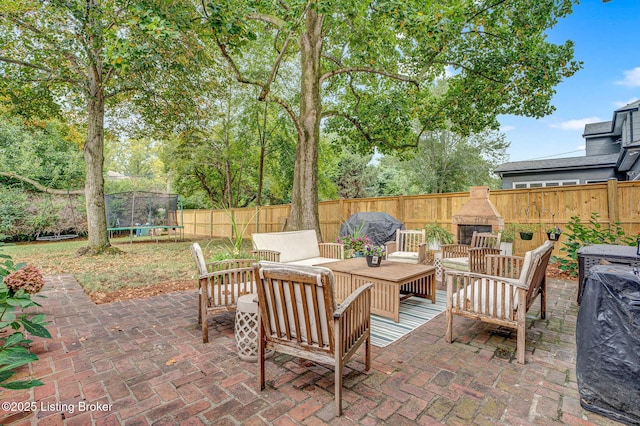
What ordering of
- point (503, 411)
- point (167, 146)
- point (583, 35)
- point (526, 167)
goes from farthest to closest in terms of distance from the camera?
1. point (167, 146)
2. point (526, 167)
3. point (583, 35)
4. point (503, 411)

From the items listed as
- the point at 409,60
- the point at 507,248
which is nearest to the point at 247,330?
the point at 507,248

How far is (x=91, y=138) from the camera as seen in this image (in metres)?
7.67

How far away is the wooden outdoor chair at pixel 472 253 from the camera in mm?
4105

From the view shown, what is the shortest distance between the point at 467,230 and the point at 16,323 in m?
6.85

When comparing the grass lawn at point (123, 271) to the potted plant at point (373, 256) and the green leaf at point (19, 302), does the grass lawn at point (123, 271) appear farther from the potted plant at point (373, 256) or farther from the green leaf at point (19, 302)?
the green leaf at point (19, 302)

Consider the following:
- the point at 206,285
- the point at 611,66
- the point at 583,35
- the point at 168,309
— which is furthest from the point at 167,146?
the point at 611,66

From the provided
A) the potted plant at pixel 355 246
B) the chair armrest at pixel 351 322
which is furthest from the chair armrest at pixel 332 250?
the chair armrest at pixel 351 322

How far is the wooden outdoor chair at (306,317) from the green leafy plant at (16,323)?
1.08 m

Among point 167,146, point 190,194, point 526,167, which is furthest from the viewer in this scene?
point 190,194

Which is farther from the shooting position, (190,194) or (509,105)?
(190,194)

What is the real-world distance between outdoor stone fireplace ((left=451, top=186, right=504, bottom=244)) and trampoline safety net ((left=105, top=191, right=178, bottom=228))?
452 inches

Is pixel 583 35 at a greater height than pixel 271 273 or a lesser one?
greater

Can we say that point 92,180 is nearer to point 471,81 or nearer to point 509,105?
point 471,81

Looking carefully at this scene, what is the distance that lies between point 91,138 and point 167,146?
22.6 feet
